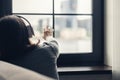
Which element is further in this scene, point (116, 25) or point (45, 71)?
point (116, 25)

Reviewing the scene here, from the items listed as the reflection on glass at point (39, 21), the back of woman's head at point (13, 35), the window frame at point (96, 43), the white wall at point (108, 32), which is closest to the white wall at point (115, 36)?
the white wall at point (108, 32)

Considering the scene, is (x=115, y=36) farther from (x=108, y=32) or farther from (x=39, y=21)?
(x=39, y=21)

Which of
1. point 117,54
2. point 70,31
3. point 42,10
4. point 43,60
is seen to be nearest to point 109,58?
point 117,54

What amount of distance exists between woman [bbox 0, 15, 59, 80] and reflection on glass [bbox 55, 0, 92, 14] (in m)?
0.59

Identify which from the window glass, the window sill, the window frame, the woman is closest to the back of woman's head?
the woman

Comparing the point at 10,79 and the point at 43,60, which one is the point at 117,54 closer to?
the point at 43,60

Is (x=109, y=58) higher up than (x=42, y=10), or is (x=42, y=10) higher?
(x=42, y=10)

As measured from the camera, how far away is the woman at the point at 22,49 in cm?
119

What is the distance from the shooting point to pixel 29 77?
1.12ft

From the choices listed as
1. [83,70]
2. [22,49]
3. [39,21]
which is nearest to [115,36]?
[83,70]

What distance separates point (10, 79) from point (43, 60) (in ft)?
2.94

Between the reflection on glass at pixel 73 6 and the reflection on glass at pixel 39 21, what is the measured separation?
0.09 metres

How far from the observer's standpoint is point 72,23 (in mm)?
1826

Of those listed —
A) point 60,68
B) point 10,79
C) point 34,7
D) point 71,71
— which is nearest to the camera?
point 10,79
